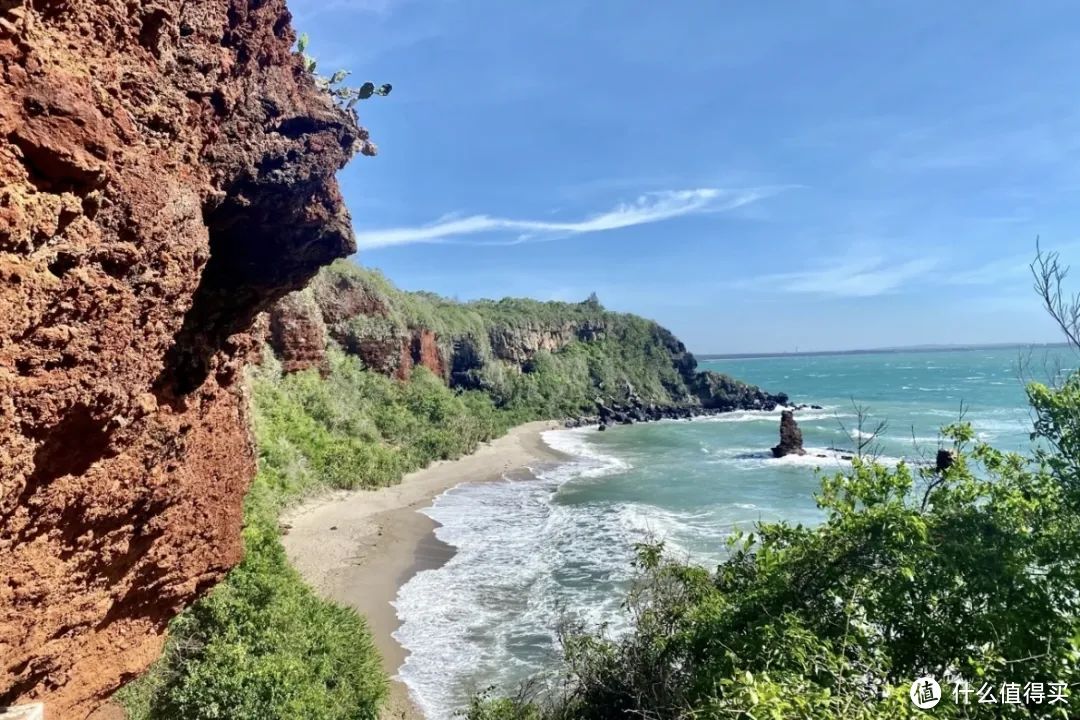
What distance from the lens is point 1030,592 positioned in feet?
18.2

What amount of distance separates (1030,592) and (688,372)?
87.4 m

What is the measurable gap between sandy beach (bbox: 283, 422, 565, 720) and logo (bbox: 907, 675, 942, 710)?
940cm

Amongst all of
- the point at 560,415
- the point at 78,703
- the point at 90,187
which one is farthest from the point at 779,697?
the point at 560,415

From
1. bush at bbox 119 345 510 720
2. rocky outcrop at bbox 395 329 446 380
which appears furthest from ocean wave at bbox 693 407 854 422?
bush at bbox 119 345 510 720

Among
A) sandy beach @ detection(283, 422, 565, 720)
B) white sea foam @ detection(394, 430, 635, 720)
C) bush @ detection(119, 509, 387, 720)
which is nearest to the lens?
bush @ detection(119, 509, 387, 720)

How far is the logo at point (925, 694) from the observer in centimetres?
454

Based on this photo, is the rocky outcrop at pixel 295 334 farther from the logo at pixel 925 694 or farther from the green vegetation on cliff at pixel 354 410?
the logo at pixel 925 694

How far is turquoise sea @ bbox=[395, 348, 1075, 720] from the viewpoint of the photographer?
14.4 metres

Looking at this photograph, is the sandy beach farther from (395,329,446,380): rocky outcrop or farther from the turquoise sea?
(395,329,446,380): rocky outcrop

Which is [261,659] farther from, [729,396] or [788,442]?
[729,396]

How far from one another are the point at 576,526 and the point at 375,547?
795cm

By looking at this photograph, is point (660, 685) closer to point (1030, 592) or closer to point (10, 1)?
point (1030, 592)

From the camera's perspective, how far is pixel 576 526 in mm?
25422

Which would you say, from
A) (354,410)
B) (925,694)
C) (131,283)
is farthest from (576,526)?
(131,283)
